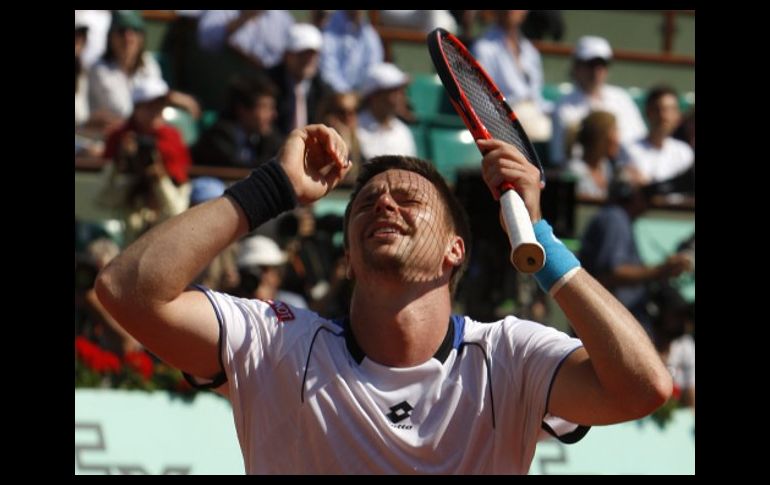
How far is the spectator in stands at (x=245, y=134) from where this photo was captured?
11.4 meters

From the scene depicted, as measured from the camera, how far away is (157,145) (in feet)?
35.3

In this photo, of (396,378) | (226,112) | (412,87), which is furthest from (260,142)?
(396,378)

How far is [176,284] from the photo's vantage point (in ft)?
16.4

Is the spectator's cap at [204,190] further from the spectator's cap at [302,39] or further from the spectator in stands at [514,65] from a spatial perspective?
the spectator in stands at [514,65]

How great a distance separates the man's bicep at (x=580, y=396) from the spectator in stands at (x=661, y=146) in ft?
27.3

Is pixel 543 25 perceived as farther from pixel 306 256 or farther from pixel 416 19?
pixel 306 256

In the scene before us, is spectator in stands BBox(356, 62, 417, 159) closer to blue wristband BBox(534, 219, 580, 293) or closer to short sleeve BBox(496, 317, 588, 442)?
short sleeve BBox(496, 317, 588, 442)

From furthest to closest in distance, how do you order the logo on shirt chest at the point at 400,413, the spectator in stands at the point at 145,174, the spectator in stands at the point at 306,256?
the spectator in stands at the point at 145,174 → the spectator in stands at the point at 306,256 → the logo on shirt chest at the point at 400,413

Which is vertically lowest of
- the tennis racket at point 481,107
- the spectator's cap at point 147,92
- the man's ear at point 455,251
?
the man's ear at point 455,251

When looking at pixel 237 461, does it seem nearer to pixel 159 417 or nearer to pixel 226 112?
pixel 159 417

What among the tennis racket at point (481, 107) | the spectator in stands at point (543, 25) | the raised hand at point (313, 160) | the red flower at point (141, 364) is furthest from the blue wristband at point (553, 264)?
the spectator in stands at point (543, 25)

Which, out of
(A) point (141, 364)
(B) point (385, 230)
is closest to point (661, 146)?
(A) point (141, 364)

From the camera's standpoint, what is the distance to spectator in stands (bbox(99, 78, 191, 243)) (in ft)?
33.9

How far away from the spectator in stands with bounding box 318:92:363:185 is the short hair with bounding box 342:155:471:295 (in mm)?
5688
